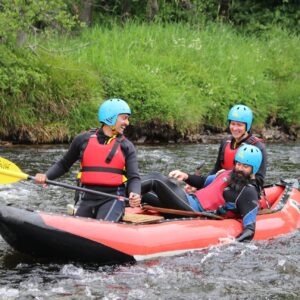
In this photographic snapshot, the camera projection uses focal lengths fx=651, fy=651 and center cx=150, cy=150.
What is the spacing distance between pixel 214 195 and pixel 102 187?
52.8 inches

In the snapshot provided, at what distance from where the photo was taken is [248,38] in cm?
1688

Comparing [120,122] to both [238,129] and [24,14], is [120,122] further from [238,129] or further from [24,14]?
[24,14]

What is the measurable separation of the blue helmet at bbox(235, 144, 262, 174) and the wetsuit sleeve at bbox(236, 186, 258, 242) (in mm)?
228

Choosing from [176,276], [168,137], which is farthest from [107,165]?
[168,137]

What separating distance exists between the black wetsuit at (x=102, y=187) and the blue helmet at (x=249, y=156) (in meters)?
1.09

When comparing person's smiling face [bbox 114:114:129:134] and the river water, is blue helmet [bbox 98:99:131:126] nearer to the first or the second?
person's smiling face [bbox 114:114:129:134]

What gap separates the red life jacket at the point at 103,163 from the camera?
5.63 meters

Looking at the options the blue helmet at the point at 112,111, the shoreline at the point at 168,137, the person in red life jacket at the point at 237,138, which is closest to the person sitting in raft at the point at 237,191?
the person in red life jacket at the point at 237,138

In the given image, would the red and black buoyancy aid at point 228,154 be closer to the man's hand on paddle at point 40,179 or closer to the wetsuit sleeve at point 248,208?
the wetsuit sleeve at point 248,208

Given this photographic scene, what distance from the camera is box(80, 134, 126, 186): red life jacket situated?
18.5ft

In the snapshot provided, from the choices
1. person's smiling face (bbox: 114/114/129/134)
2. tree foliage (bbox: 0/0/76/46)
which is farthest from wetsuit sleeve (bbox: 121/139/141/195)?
tree foliage (bbox: 0/0/76/46)

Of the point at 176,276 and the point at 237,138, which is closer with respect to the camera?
the point at 176,276

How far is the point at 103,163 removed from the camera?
18.5ft

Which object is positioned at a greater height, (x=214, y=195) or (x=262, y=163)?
(x=262, y=163)
